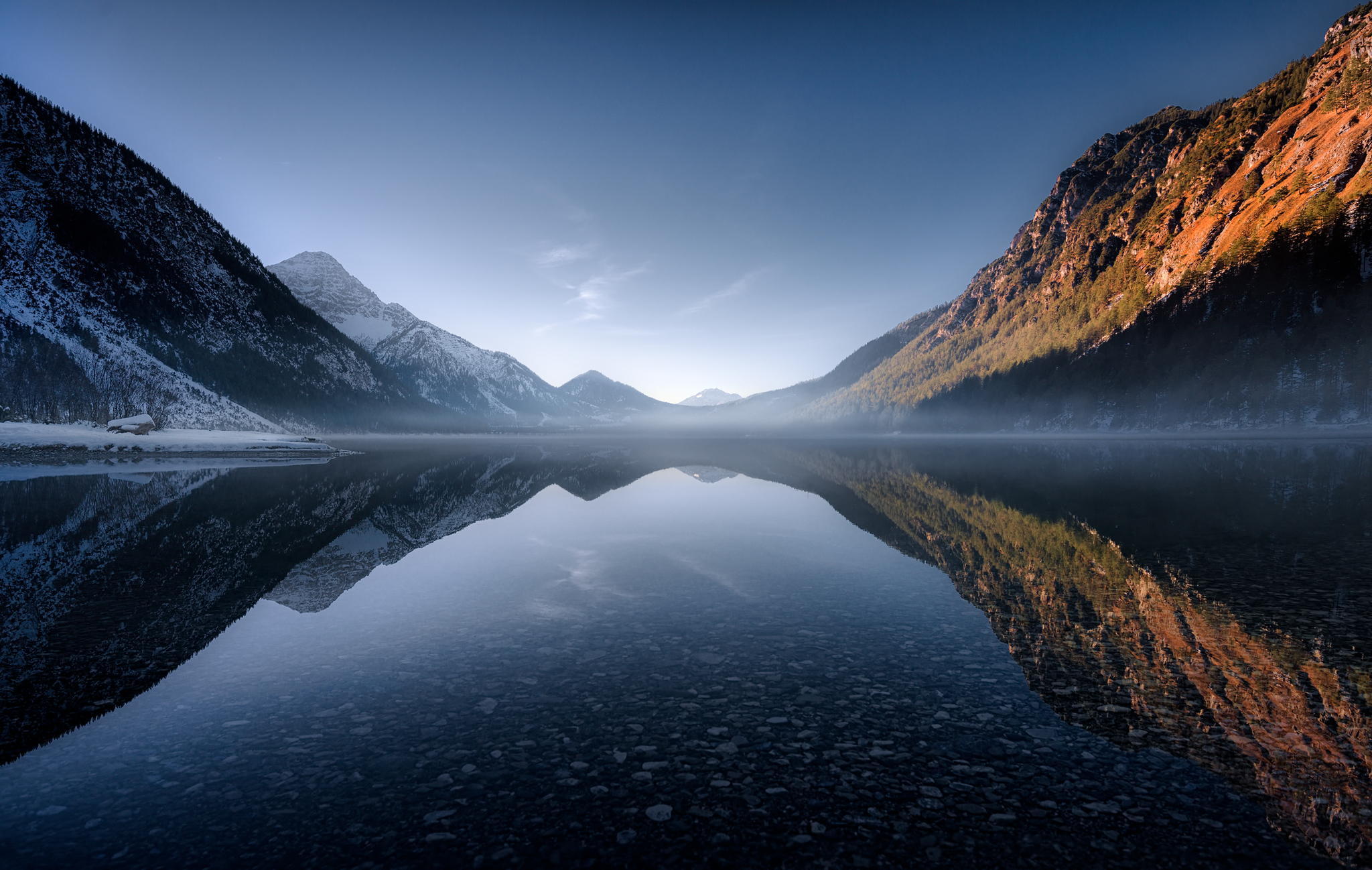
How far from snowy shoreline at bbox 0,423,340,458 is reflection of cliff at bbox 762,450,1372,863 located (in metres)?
103

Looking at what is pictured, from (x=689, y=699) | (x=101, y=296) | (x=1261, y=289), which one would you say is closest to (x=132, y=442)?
(x=689, y=699)

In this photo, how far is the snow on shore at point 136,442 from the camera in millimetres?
71750

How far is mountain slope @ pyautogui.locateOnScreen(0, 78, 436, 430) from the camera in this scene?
125675mm

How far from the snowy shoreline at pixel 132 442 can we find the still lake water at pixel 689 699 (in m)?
75.7

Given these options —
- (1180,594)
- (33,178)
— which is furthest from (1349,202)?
(33,178)

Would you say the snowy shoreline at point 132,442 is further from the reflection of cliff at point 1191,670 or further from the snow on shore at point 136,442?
the reflection of cliff at point 1191,670

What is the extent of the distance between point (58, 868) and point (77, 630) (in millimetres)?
10270

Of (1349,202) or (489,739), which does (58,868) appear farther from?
(1349,202)

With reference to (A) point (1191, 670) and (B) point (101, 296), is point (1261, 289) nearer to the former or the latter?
(A) point (1191, 670)

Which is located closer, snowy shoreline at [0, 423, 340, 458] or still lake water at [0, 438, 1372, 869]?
still lake water at [0, 438, 1372, 869]

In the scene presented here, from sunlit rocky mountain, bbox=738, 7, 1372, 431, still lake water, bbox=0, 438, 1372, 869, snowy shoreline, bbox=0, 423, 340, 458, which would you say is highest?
sunlit rocky mountain, bbox=738, 7, 1372, 431

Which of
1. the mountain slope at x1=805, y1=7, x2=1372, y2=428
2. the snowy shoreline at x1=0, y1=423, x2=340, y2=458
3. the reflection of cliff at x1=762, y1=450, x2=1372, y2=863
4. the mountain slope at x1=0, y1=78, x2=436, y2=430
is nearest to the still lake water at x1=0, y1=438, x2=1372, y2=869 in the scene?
the reflection of cliff at x1=762, y1=450, x2=1372, y2=863

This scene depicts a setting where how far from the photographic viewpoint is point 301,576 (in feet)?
58.6

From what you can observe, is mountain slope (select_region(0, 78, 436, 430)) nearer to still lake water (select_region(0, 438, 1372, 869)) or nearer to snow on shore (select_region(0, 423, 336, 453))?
snow on shore (select_region(0, 423, 336, 453))
